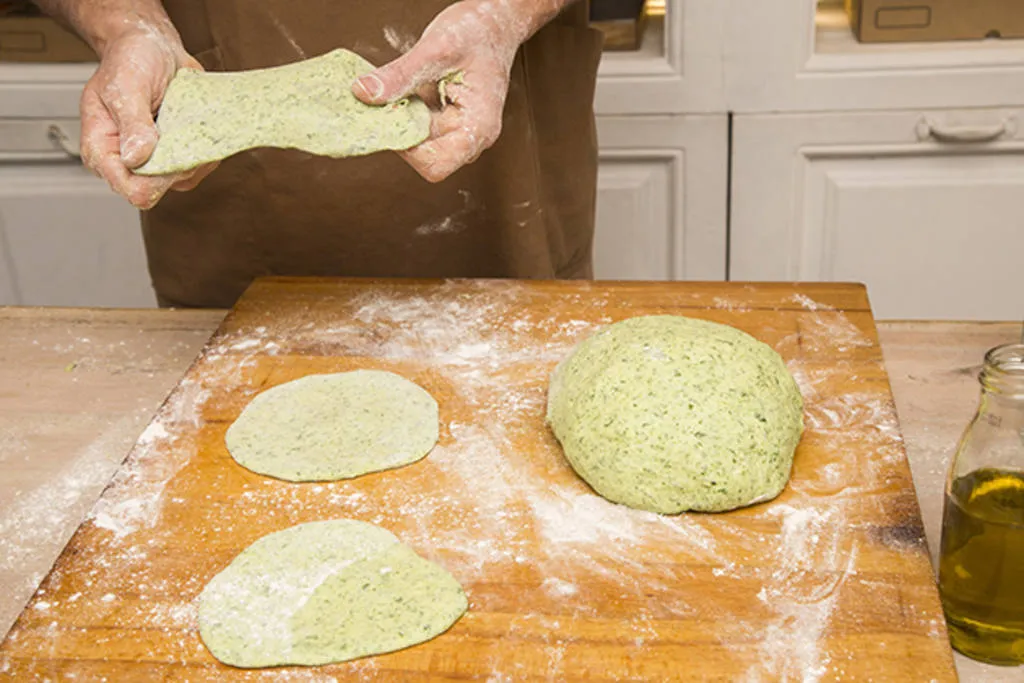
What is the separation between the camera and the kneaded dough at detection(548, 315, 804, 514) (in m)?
1.13

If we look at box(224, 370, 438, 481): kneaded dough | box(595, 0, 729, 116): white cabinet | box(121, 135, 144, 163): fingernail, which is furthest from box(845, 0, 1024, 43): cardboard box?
box(121, 135, 144, 163): fingernail

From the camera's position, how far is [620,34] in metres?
2.46

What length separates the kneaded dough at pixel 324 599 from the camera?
38.4 inches

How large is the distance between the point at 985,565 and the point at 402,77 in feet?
2.77

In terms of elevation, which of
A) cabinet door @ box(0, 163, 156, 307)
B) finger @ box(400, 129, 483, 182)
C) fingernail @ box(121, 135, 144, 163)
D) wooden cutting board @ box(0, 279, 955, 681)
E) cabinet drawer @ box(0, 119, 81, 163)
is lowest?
cabinet door @ box(0, 163, 156, 307)

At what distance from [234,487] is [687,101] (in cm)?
150

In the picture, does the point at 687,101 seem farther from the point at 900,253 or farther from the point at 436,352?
the point at 436,352

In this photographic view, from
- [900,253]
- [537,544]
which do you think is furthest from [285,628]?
[900,253]

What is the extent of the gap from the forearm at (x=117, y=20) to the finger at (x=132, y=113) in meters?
0.11

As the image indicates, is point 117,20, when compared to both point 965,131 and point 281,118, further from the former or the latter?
point 965,131

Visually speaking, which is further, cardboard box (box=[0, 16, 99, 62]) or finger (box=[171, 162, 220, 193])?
cardboard box (box=[0, 16, 99, 62])

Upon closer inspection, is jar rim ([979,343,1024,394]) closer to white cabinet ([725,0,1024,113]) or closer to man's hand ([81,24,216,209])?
man's hand ([81,24,216,209])

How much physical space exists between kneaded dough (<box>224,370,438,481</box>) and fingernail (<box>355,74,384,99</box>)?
349mm

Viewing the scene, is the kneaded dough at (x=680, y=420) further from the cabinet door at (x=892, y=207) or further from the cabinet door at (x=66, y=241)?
the cabinet door at (x=66, y=241)
